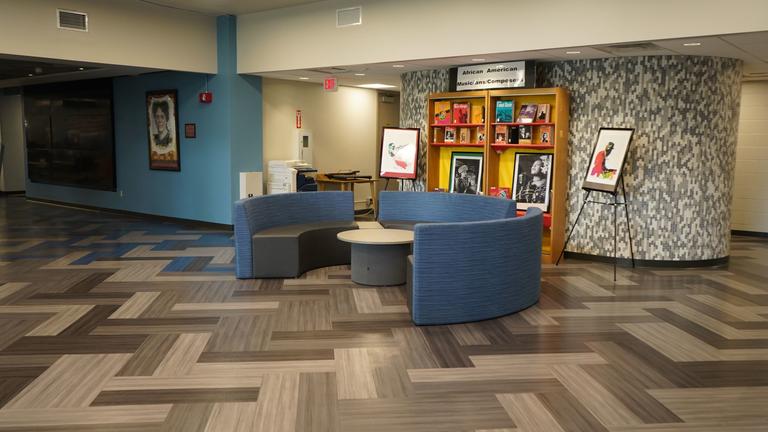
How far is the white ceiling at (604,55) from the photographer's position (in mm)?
6176

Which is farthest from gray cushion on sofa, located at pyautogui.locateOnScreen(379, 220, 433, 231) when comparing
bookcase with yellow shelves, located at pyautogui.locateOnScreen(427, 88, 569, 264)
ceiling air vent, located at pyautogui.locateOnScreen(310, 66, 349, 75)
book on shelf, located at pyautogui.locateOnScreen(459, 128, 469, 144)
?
ceiling air vent, located at pyautogui.locateOnScreen(310, 66, 349, 75)

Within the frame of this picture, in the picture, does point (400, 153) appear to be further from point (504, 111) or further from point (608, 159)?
point (608, 159)

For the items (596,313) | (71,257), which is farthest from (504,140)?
(71,257)

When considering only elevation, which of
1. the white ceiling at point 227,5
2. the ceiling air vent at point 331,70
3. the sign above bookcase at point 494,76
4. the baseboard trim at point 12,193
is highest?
the white ceiling at point 227,5

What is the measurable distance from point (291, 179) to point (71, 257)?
139 inches

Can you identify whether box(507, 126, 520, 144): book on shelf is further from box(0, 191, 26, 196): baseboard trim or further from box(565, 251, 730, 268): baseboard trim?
box(0, 191, 26, 196): baseboard trim

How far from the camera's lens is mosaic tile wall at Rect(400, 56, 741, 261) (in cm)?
723

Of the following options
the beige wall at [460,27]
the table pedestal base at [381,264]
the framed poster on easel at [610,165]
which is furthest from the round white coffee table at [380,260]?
the beige wall at [460,27]

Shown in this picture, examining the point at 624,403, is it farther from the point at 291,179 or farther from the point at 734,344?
the point at 291,179

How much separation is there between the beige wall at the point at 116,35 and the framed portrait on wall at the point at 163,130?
1.24 m

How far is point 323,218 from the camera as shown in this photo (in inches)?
299

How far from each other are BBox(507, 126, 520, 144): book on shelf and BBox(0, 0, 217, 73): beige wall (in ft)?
15.2

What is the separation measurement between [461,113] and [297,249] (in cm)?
304

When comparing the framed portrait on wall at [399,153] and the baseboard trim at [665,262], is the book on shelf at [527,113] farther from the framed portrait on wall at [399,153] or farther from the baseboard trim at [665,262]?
the baseboard trim at [665,262]
